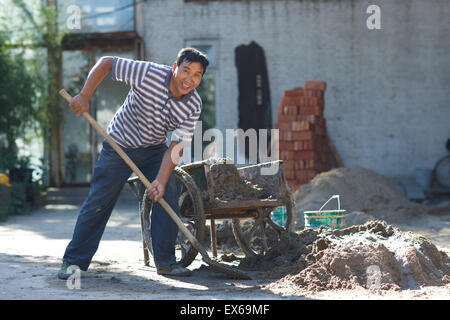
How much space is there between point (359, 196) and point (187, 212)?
5693mm

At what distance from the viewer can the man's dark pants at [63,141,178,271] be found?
15.6 feet

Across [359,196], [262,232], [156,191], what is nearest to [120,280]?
[156,191]

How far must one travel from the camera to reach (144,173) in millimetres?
5016

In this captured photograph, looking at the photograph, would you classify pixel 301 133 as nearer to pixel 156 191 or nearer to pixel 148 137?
pixel 148 137

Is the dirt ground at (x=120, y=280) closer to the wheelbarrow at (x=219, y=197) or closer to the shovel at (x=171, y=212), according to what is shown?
the shovel at (x=171, y=212)

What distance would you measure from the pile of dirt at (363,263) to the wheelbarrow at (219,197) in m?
0.54

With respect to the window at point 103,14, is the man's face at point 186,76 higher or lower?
lower

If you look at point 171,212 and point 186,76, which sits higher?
point 186,76

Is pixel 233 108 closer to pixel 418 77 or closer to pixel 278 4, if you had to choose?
pixel 278 4

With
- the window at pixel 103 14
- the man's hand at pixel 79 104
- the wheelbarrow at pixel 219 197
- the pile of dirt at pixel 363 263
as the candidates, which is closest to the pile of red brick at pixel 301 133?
the window at pixel 103 14

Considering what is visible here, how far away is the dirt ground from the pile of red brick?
325 centimetres

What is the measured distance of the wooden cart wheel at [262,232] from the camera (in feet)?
18.1

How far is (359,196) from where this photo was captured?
10.3 meters

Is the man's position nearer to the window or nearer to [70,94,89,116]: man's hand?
[70,94,89,116]: man's hand
